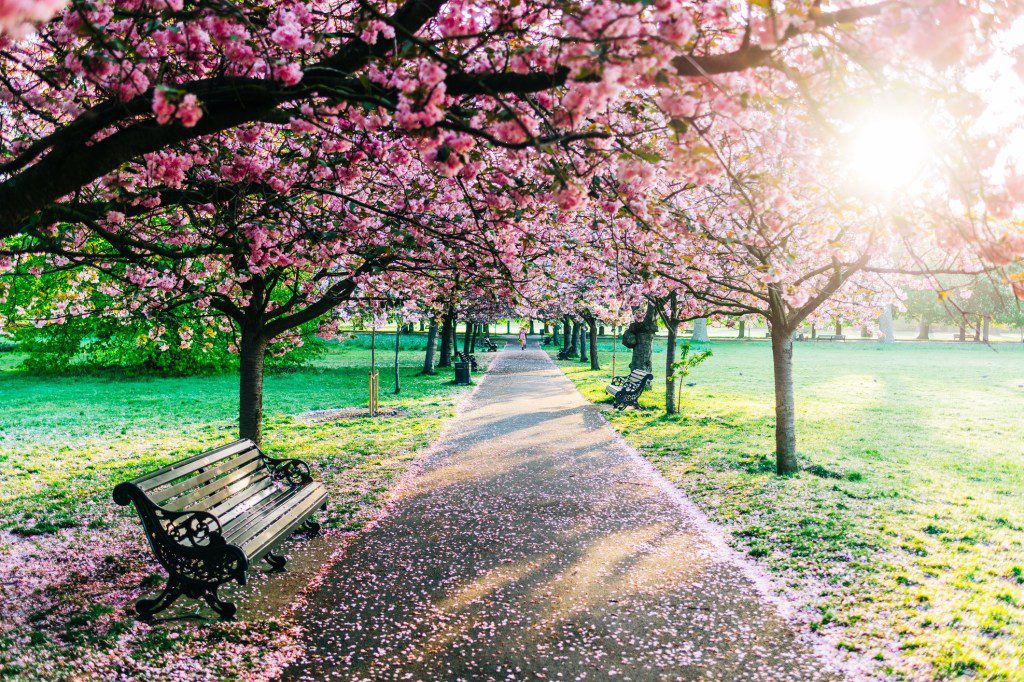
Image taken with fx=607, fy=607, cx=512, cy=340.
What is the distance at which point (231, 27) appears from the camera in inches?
136

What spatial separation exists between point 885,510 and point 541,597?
533 centimetres

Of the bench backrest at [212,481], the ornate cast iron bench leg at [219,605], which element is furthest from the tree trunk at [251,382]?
the ornate cast iron bench leg at [219,605]

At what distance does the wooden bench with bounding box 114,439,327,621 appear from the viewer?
4738 millimetres

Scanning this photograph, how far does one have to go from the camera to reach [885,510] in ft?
25.7

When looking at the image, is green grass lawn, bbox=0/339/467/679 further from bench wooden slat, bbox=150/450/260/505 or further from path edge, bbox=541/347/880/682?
path edge, bbox=541/347/880/682

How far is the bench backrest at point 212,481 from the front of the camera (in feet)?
16.6

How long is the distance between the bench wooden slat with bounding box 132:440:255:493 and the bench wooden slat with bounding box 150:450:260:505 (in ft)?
0.19

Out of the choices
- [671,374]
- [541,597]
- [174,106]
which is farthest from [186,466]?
[671,374]

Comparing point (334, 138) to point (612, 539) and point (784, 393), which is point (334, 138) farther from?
point (784, 393)

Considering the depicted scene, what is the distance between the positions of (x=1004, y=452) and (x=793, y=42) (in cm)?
1221

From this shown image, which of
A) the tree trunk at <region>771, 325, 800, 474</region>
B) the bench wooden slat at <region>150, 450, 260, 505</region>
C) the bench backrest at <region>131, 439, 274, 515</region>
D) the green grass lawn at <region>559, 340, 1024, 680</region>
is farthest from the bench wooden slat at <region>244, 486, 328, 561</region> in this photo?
the tree trunk at <region>771, 325, 800, 474</region>

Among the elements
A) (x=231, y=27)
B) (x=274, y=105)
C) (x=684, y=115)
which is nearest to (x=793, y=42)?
(x=684, y=115)

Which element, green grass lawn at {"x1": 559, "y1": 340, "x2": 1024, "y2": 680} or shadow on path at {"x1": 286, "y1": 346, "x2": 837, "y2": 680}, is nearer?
shadow on path at {"x1": 286, "y1": 346, "x2": 837, "y2": 680}

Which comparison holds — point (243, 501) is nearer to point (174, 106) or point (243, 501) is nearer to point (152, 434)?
point (174, 106)
